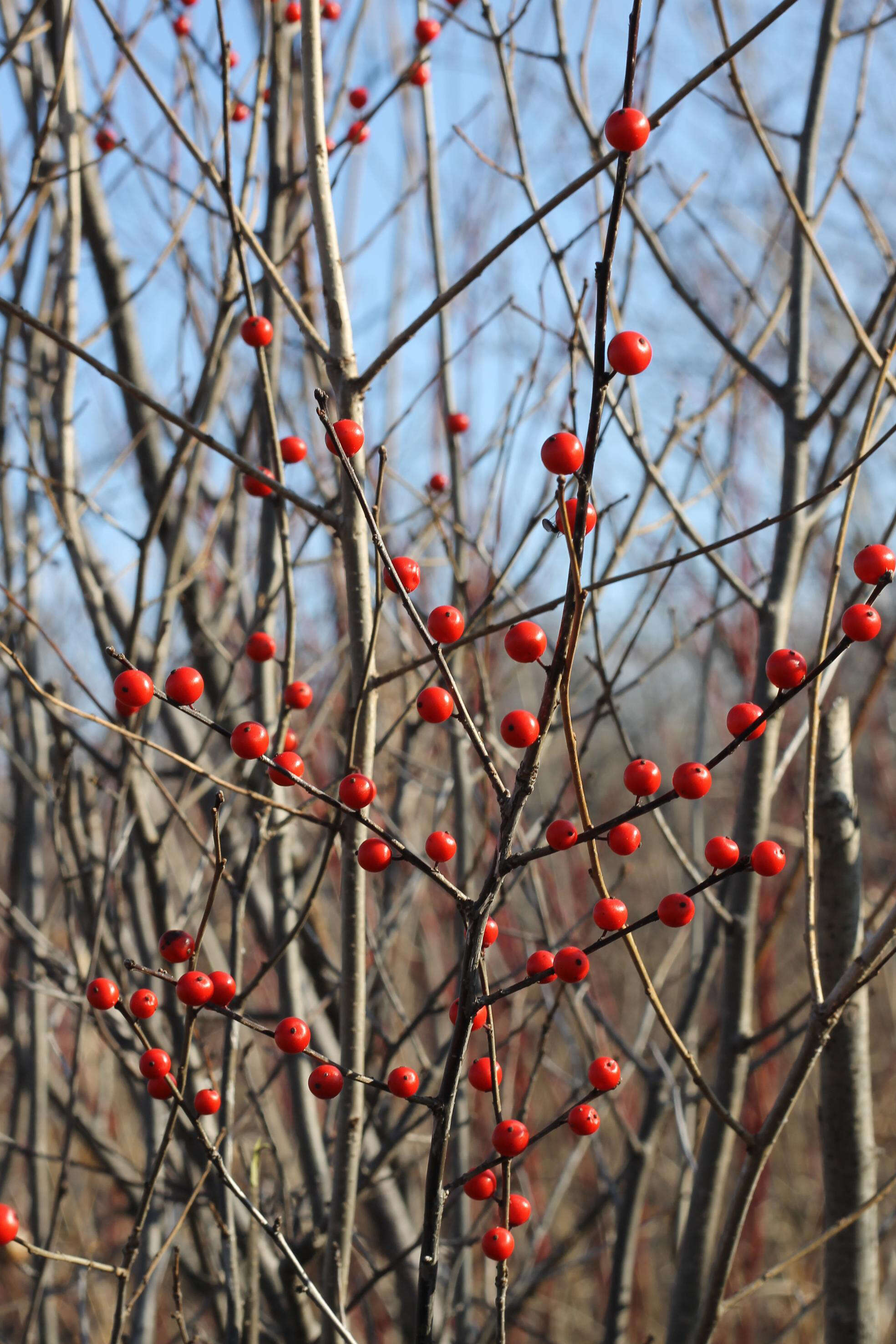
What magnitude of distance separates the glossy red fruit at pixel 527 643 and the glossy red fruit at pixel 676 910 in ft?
0.87

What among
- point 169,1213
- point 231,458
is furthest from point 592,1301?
point 231,458

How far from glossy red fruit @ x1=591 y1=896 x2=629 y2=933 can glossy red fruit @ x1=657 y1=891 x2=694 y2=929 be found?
0.12 feet

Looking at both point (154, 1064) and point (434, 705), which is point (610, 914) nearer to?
point (434, 705)

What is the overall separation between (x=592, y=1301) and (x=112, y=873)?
192 inches

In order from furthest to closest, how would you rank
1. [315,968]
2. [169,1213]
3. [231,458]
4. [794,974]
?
[794,974], [169,1213], [315,968], [231,458]

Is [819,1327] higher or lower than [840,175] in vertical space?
lower

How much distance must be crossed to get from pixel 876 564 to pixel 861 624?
60 millimetres

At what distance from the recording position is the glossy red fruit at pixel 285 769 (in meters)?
1.02

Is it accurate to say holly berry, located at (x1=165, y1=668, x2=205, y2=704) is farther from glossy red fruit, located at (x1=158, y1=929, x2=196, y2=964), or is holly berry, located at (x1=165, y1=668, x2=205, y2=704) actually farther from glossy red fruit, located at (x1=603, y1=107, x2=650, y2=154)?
glossy red fruit, located at (x1=603, y1=107, x2=650, y2=154)

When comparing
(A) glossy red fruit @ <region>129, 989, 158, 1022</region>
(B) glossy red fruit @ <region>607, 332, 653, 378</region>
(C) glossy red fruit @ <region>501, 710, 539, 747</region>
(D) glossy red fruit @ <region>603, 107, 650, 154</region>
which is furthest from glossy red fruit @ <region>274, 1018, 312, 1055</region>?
(D) glossy red fruit @ <region>603, 107, 650, 154</region>

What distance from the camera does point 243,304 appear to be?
9.11 feet

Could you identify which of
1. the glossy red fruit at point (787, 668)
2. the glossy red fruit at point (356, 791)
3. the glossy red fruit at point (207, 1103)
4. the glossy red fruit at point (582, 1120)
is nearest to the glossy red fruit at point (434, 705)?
the glossy red fruit at point (356, 791)

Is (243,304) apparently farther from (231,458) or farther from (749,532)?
(749,532)

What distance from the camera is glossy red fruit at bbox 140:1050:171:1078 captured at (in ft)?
3.40
